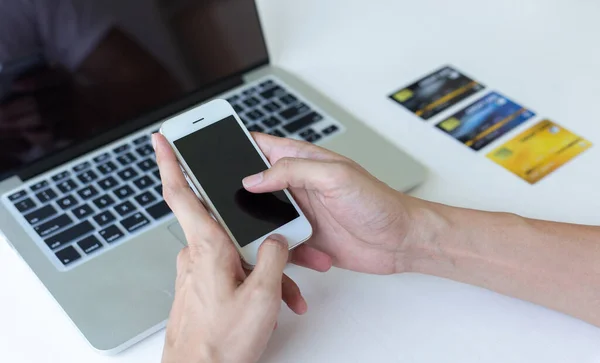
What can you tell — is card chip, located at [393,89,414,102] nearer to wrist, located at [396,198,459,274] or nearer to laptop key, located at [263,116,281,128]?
→ laptop key, located at [263,116,281,128]

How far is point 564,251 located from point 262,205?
0.32 meters

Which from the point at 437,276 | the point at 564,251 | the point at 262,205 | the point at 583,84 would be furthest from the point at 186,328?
the point at 583,84

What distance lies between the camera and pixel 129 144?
2.86 ft

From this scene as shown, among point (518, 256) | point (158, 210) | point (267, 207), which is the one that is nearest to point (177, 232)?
point (158, 210)

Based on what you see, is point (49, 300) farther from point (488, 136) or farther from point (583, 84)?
point (583, 84)

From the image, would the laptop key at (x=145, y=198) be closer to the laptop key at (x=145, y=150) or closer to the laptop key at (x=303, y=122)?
the laptop key at (x=145, y=150)

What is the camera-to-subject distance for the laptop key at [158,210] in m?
0.78

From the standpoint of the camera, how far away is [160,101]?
0.90 meters

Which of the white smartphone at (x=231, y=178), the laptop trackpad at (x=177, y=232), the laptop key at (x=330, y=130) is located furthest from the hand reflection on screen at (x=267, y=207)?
the laptop key at (x=330, y=130)

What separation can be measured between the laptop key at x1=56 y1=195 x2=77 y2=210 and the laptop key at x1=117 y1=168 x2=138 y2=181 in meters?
0.06

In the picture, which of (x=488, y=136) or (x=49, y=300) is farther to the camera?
(x=488, y=136)

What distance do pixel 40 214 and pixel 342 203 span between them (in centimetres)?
37

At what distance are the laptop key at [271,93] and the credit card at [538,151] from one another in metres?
0.30

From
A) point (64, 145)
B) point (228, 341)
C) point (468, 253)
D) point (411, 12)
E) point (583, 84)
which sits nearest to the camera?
point (228, 341)
